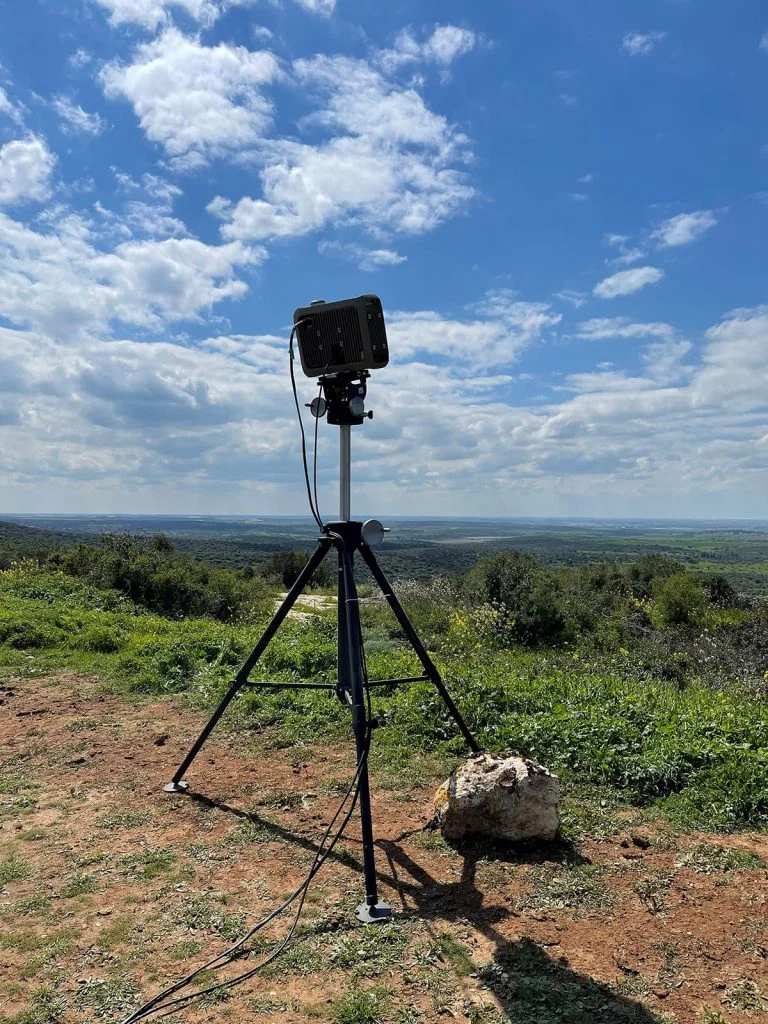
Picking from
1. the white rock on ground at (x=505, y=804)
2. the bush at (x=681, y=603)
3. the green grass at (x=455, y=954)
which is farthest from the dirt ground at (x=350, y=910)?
the bush at (x=681, y=603)

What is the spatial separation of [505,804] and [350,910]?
0.97 m

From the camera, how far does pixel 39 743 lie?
505 cm

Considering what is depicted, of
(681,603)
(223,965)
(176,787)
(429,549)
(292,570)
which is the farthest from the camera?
(429,549)

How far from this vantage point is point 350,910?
2852 mm

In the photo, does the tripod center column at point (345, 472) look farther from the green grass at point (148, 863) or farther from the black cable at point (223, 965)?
the green grass at point (148, 863)

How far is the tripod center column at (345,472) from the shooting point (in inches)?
140

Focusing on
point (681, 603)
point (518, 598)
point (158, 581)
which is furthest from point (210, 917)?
point (681, 603)

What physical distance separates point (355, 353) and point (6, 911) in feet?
10.1

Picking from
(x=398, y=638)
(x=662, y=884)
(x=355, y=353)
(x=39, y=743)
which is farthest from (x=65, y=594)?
(x=662, y=884)

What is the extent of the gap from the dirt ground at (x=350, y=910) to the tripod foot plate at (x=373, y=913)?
49mm

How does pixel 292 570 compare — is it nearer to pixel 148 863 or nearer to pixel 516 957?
pixel 148 863

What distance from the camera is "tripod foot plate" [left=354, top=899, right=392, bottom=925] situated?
276 cm

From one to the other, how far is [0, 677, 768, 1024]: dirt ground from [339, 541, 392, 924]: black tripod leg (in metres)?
0.09

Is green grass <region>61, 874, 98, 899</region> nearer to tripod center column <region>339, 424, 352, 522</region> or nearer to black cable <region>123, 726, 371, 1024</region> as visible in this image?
black cable <region>123, 726, 371, 1024</region>
